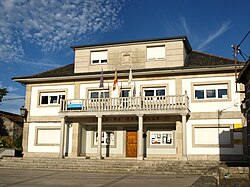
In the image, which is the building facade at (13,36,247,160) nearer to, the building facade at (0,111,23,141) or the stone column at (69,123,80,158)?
the stone column at (69,123,80,158)

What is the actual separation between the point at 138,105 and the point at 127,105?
0.70 meters

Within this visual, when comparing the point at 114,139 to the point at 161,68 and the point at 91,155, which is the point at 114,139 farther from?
the point at 161,68

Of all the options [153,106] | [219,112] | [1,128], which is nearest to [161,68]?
[153,106]

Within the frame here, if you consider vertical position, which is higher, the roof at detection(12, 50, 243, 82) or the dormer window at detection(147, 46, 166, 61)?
the dormer window at detection(147, 46, 166, 61)

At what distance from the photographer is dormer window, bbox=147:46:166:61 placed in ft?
67.2

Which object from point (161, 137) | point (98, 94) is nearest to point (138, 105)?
point (161, 137)

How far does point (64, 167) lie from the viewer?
16109 mm

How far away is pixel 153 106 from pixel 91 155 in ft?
18.9

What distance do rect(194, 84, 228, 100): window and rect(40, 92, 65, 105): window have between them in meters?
9.02

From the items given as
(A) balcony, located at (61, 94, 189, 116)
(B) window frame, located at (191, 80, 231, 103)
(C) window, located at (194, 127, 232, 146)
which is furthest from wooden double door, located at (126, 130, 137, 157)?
(B) window frame, located at (191, 80, 231, 103)

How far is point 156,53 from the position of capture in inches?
811

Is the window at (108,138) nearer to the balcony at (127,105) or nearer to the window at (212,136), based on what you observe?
the balcony at (127,105)

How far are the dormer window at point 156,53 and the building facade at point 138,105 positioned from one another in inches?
2.6

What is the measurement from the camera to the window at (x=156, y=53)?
20500mm
